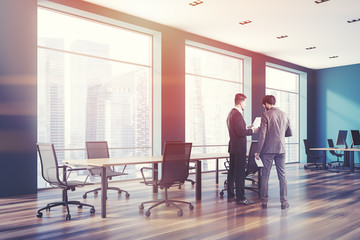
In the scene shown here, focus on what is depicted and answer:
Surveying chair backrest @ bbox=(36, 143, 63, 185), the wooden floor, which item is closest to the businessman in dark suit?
the wooden floor

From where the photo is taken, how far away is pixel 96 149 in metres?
5.77

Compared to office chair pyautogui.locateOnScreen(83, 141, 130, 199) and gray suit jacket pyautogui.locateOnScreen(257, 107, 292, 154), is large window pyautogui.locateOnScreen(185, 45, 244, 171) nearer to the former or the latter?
office chair pyautogui.locateOnScreen(83, 141, 130, 199)

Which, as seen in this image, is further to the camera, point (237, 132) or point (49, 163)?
point (237, 132)

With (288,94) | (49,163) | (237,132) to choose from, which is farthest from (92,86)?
(288,94)

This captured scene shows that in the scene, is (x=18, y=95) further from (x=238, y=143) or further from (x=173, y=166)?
(x=238, y=143)

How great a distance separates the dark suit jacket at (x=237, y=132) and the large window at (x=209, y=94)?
4.09 m

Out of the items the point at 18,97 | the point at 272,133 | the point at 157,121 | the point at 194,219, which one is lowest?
the point at 194,219

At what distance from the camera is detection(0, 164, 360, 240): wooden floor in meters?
3.58

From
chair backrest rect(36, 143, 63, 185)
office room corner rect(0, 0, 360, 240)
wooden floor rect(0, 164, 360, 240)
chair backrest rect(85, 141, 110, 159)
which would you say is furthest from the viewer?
chair backrest rect(85, 141, 110, 159)

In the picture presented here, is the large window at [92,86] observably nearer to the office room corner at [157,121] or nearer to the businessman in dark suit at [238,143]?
the office room corner at [157,121]

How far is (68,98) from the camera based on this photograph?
6961mm

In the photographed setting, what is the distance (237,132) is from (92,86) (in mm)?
3721

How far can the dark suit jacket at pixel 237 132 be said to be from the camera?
4.95m

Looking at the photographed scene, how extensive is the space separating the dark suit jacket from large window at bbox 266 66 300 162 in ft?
24.4
